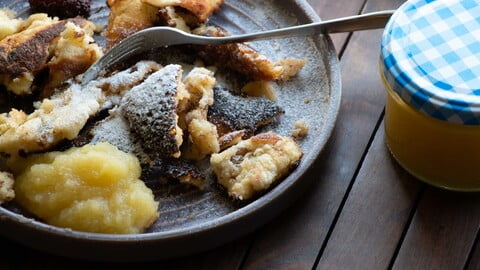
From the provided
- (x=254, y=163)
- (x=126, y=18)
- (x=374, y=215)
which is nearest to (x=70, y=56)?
(x=126, y=18)

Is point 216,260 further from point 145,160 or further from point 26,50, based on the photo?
point 26,50

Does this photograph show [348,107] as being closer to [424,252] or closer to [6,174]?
[424,252]

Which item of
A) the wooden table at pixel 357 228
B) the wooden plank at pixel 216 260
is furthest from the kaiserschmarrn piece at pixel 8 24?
the wooden plank at pixel 216 260

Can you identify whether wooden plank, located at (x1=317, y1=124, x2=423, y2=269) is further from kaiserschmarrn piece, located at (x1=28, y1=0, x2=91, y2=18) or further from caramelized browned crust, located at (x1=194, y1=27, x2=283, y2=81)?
kaiserschmarrn piece, located at (x1=28, y1=0, x2=91, y2=18)

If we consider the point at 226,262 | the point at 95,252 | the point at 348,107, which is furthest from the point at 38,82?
the point at 348,107

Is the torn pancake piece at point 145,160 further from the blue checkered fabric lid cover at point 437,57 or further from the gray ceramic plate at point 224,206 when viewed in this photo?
the blue checkered fabric lid cover at point 437,57

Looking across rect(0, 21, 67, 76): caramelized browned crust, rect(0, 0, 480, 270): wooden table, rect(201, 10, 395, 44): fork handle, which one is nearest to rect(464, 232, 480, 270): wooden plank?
rect(0, 0, 480, 270): wooden table
